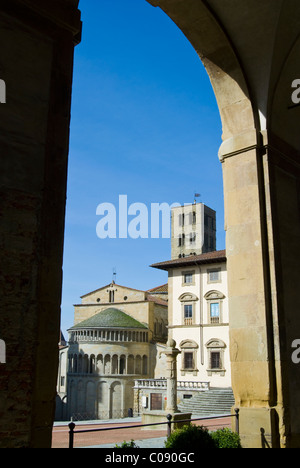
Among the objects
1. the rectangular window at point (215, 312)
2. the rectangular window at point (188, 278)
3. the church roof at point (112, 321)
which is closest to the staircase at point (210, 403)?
the rectangular window at point (215, 312)

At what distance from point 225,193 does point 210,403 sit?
24.8m

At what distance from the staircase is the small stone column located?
7702mm

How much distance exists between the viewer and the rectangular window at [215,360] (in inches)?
1432

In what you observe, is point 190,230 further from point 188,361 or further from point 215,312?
point 188,361

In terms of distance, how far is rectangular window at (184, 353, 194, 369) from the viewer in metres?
37.8

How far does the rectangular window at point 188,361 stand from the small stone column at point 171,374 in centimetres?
1865

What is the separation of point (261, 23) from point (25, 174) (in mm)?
5071

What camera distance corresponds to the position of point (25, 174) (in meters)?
3.83

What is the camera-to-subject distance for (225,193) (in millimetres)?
7426

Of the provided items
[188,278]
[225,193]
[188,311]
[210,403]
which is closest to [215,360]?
[188,311]

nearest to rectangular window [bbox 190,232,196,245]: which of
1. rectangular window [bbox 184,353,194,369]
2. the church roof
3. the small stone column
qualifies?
the church roof

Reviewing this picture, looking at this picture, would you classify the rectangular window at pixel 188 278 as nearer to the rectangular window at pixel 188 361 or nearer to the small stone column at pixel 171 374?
the rectangular window at pixel 188 361

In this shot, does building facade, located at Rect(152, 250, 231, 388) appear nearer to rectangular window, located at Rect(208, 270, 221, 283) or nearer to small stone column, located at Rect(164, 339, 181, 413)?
rectangular window, located at Rect(208, 270, 221, 283)

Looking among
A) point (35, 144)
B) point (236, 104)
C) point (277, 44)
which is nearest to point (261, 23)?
point (277, 44)
